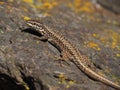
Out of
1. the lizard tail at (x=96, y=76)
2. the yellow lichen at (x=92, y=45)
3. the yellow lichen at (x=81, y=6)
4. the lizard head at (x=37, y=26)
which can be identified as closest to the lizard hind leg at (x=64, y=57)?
the lizard tail at (x=96, y=76)

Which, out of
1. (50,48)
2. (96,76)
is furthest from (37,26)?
(96,76)

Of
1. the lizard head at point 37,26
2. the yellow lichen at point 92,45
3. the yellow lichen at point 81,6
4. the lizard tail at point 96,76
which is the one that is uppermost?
the lizard head at point 37,26

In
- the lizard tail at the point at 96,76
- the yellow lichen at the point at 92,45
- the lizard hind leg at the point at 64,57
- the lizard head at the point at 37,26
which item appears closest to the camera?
the lizard tail at the point at 96,76

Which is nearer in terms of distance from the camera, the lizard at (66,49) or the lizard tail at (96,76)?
the lizard tail at (96,76)

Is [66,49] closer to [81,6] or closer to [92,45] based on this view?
[92,45]

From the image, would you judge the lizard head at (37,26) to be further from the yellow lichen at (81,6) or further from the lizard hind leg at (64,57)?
the yellow lichen at (81,6)

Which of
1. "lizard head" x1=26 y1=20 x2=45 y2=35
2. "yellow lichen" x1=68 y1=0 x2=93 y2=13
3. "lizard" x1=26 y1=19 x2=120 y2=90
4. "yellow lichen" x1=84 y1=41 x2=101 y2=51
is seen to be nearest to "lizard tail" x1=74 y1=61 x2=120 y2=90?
"lizard" x1=26 y1=19 x2=120 y2=90

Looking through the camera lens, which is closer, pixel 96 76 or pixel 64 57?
pixel 96 76

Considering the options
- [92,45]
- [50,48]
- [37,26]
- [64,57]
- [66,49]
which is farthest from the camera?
[92,45]

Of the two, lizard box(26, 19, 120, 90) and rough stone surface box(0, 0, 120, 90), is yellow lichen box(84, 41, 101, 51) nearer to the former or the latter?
rough stone surface box(0, 0, 120, 90)
